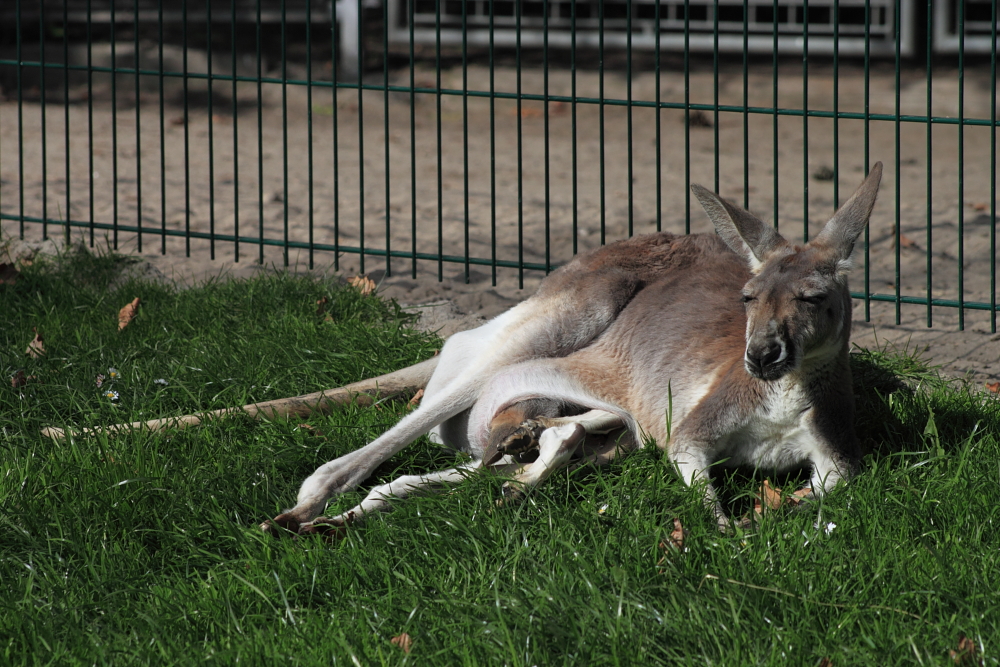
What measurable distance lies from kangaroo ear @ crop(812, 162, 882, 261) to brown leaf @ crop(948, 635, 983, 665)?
109cm

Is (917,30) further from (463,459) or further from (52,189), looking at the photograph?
(463,459)

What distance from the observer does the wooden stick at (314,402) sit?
3426 millimetres

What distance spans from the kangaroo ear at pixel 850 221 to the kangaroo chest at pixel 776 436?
15.4 inches

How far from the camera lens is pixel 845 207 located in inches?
116

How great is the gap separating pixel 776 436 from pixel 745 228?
1.92 feet

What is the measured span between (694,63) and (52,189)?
6.63m

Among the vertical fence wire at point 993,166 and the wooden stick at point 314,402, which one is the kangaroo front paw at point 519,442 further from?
the vertical fence wire at point 993,166

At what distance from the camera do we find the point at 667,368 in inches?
131

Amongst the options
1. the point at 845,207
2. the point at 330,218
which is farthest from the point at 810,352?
the point at 330,218

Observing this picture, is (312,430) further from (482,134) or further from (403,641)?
(482,134)

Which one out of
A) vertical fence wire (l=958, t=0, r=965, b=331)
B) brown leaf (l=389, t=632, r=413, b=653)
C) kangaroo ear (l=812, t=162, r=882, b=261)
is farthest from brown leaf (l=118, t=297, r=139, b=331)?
vertical fence wire (l=958, t=0, r=965, b=331)

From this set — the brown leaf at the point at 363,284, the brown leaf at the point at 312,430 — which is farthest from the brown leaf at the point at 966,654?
the brown leaf at the point at 363,284

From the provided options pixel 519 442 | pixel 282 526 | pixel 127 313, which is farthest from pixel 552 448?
pixel 127 313

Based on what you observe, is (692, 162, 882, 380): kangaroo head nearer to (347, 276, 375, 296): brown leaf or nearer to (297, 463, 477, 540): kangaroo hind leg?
(297, 463, 477, 540): kangaroo hind leg
